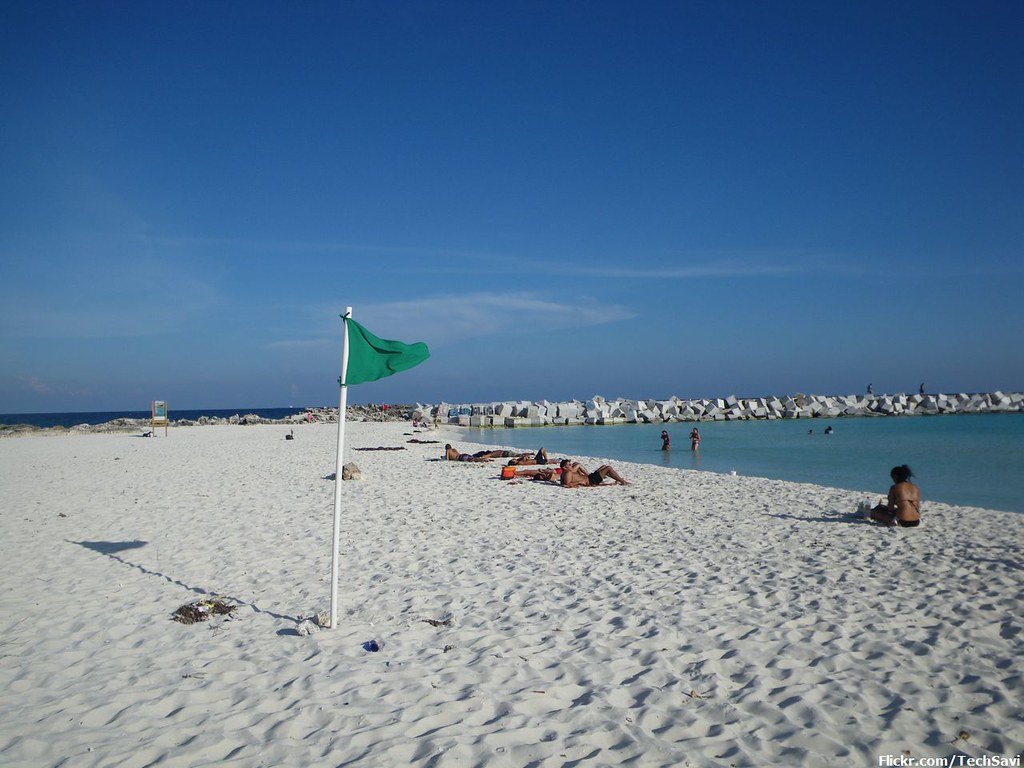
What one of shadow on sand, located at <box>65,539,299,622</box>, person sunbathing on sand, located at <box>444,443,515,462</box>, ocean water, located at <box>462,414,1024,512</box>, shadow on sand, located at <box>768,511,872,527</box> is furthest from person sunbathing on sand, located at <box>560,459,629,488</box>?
shadow on sand, located at <box>65,539,299,622</box>

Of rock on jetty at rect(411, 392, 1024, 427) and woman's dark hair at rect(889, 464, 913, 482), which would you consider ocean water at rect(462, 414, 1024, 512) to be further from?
rock on jetty at rect(411, 392, 1024, 427)

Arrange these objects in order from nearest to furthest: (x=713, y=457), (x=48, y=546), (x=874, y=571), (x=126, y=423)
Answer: (x=874, y=571), (x=48, y=546), (x=713, y=457), (x=126, y=423)

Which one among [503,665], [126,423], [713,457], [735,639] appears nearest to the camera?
[503,665]

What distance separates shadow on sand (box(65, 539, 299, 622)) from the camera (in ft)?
17.1

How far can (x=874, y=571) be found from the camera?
6.34 m

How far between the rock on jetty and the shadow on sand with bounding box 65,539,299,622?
137 ft

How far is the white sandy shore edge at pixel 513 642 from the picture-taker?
3268 millimetres

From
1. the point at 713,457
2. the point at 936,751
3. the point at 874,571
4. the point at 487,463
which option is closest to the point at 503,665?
the point at 936,751

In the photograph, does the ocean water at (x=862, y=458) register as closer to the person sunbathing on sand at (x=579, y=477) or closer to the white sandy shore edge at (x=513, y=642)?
the person sunbathing on sand at (x=579, y=477)

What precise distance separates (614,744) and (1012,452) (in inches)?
1180

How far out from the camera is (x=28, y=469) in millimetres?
15977

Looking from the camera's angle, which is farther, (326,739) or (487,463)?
(487,463)

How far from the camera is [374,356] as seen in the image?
4.89 metres

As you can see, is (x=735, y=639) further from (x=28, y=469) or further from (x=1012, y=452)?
(x=1012, y=452)
